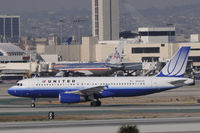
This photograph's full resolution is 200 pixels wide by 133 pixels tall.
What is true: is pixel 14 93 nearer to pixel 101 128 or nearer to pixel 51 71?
pixel 101 128

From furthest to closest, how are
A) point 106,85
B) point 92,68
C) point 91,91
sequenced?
point 92,68 → point 106,85 → point 91,91

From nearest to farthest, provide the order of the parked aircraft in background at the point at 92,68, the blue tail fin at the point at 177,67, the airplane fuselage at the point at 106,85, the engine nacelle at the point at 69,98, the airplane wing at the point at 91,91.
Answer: the engine nacelle at the point at 69,98 < the airplane wing at the point at 91,91 < the airplane fuselage at the point at 106,85 < the blue tail fin at the point at 177,67 < the parked aircraft in background at the point at 92,68

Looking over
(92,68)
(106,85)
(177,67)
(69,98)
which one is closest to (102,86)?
(106,85)

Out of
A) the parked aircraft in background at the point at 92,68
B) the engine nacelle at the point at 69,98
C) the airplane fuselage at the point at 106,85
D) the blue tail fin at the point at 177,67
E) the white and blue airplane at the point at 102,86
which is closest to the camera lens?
the engine nacelle at the point at 69,98

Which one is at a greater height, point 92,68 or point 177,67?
point 92,68

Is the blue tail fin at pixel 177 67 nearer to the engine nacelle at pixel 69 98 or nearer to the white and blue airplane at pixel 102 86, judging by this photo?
the white and blue airplane at pixel 102 86

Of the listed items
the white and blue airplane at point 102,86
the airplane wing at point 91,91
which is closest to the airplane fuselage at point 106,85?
the white and blue airplane at point 102,86

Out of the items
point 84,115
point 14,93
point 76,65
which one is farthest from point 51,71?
point 84,115

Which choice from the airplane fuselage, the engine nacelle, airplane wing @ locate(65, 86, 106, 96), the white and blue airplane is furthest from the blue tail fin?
the engine nacelle

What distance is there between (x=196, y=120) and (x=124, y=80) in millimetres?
19914

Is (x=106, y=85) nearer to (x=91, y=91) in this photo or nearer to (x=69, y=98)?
(x=91, y=91)

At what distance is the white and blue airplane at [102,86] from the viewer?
75438 mm

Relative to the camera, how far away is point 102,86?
247 feet

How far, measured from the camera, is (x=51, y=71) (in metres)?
170
